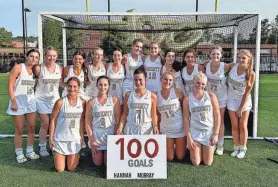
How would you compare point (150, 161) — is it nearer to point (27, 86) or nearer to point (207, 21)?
point (27, 86)

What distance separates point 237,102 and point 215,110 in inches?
22.7

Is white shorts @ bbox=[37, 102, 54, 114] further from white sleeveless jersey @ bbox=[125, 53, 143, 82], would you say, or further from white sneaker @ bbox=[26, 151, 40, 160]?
white sleeveless jersey @ bbox=[125, 53, 143, 82]

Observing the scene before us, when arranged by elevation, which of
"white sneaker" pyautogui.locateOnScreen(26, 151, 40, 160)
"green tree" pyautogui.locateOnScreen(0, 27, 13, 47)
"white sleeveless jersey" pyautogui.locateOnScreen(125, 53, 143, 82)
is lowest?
"white sneaker" pyautogui.locateOnScreen(26, 151, 40, 160)

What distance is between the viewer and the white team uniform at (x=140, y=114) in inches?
163

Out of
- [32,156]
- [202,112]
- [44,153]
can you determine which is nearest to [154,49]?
[202,112]

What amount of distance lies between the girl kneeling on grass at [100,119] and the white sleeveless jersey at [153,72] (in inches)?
42.1

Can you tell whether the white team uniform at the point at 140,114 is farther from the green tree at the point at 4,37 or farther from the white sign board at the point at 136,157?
the green tree at the point at 4,37

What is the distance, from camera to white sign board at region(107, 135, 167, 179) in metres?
3.83

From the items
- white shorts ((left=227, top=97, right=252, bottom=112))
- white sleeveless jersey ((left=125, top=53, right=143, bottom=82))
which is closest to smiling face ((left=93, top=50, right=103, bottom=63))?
white sleeveless jersey ((left=125, top=53, right=143, bottom=82))

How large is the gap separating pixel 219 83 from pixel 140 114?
138cm

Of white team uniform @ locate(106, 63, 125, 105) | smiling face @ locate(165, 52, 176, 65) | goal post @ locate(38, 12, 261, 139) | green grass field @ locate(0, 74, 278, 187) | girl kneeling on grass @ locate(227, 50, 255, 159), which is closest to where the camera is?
green grass field @ locate(0, 74, 278, 187)

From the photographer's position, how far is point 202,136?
426 cm

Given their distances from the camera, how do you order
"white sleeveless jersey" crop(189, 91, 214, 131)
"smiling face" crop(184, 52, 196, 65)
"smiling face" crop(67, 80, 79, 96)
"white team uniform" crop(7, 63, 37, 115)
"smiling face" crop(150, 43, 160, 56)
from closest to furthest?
"smiling face" crop(67, 80, 79, 96), "white sleeveless jersey" crop(189, 91, 214, 131), "white team uniform" crop(7, 63, 37, 115), "smiling face" crop(184, 52, 196, 65), "smiling face" crop(150, 43, 160, 56)

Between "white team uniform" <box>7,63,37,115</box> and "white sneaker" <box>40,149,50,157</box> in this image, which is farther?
"white sneaker" <box>40,149,50,157</box>
